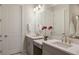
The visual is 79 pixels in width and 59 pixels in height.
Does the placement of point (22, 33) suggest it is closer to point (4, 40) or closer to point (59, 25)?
point (4, 40)

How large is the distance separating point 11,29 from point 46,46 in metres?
0.67

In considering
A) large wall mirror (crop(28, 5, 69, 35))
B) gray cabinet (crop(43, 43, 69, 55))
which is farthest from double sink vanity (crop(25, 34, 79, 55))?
large wall mirror (crop(28, 5, 69, 35))

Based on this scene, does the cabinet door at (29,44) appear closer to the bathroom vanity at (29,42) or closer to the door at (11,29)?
the bathroom vanity at (29,42)

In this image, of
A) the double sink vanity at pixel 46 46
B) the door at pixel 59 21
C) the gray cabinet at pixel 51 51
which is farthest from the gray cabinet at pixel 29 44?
the door at pixel 59 21

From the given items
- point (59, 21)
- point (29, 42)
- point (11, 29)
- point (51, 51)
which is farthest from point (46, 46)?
point (11, 29)

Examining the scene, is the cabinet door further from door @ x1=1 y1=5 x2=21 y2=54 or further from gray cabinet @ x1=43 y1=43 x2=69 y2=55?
gray cabinet @ x1=43 y1=43 x2=69 y2=55

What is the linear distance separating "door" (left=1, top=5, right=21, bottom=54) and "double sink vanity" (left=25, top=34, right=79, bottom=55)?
0.19 metres

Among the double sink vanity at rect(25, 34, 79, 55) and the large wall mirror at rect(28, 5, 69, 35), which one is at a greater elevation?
the large wall mirror at rect(28, 5, 69, 35)

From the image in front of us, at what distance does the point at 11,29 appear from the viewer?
1.98 meters

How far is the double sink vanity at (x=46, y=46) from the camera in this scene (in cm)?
183

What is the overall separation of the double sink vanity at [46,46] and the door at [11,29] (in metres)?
0.19

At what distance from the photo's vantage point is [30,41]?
211 centimetres

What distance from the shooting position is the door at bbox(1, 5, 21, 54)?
193cm

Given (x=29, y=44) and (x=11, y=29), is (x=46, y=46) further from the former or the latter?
(x=11, y=29)
